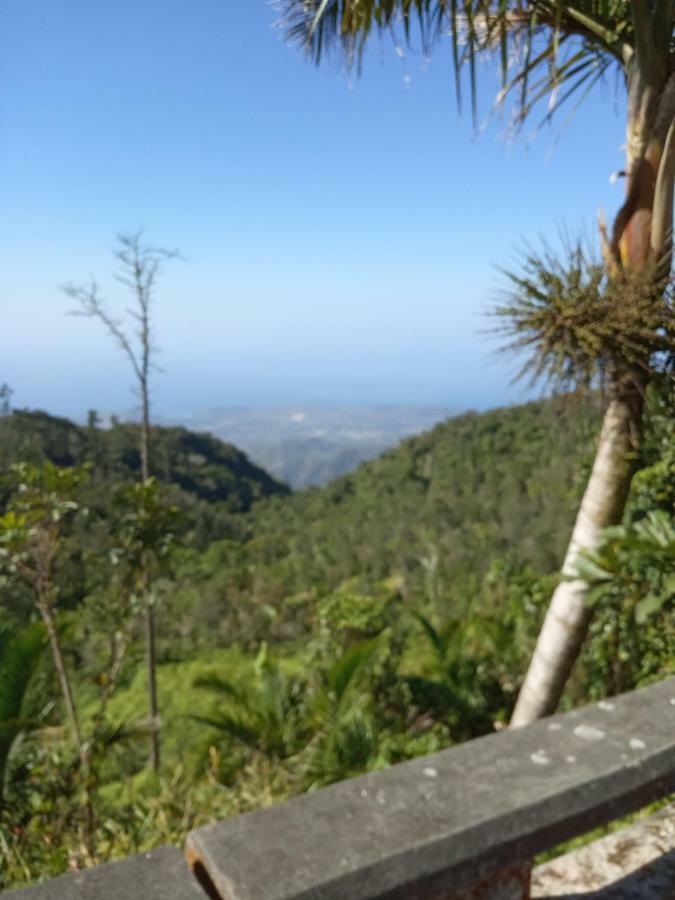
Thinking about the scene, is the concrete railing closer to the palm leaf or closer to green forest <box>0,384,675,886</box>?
green forest <box>0,384,675,886</box>

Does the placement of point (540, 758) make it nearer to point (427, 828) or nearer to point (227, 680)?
point (427, 828)

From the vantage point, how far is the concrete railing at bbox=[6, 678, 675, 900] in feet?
3.17

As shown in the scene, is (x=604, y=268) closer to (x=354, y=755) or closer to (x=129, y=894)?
(x=129, y=894)

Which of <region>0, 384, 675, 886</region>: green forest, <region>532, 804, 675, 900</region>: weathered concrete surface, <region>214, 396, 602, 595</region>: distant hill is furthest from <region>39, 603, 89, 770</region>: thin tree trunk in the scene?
<region>214, 396, 602, 595</region>: distant hill

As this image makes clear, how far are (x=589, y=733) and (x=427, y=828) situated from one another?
0.46 metres

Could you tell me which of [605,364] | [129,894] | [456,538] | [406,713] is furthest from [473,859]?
[456,538]

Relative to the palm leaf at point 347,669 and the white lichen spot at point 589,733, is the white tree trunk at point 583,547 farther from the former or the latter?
the palm leaf at point 347,669

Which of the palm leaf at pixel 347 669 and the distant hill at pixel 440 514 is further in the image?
the distant hill at pixel 440 514

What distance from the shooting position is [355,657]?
5812 millimetres

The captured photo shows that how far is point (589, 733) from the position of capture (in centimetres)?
135

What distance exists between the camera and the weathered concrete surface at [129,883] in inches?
37.4

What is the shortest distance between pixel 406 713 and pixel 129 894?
6.62 meters

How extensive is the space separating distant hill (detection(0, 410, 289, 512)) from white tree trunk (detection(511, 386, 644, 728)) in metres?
10.1

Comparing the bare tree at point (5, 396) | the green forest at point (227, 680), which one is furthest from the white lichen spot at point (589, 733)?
the bare tree at point (5, 396)
